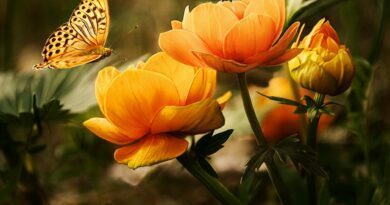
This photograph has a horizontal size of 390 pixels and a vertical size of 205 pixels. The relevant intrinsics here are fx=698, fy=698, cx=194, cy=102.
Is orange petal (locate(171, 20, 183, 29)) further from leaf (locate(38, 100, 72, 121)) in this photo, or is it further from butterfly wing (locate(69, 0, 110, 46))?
leaf (locate(38, 100, 72, 121))

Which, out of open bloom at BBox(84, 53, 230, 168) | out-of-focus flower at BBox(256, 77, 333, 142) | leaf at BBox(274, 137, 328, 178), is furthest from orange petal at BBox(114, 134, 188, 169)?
out-of-focus flower at BBox(256, 77, 333, 142)

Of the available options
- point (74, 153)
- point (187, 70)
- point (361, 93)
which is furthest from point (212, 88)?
point (74, 153)

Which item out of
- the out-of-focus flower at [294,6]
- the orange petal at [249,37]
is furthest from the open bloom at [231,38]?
the out-of-focus flower at [294,6]

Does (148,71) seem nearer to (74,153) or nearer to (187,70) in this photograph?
(187,70)

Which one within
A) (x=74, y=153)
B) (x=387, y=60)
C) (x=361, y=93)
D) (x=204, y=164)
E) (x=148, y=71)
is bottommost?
(x=387, y=60)

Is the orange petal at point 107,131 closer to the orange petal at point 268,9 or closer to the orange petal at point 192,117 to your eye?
the orange petal at point 192,117
